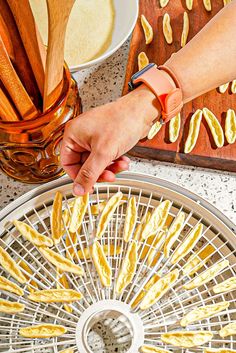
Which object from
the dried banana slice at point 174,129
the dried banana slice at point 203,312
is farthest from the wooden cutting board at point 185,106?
the dried banana slice at point 203,312

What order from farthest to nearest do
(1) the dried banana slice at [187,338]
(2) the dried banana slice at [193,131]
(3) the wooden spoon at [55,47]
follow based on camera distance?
(2) the dried banana slice at [193,131]
(1) the dried banana slice at [187,338]
(3) the wooden spoon at [55,47]

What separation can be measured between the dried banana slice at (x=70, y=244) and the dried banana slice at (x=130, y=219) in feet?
0.22

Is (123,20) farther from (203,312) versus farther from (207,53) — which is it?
(203,312)

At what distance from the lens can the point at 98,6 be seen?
2.72ft

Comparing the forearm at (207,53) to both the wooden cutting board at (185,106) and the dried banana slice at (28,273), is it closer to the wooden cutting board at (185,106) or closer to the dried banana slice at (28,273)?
the wooden cutting board at (185,106)

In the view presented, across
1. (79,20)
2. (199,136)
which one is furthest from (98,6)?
(199,136)

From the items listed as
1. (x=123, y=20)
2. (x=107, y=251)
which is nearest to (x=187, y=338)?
(x=107, y=251)

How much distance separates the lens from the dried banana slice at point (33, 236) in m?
0.65

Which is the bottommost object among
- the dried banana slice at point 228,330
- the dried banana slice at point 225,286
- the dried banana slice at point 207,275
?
the dried banana slice at point 228,330

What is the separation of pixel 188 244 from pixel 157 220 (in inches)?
2.0

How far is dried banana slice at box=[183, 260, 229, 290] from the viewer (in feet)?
2.07

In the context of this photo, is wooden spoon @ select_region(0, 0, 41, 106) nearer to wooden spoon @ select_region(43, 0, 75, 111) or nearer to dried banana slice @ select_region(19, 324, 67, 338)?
wooden spoon @ select_region(43, 0, 75, 111)

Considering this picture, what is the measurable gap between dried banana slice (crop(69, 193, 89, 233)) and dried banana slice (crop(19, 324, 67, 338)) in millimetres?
125

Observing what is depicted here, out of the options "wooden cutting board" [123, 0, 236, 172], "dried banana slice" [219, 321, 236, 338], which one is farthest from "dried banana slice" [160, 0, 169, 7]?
"dried banana slice" [219, 321, 236, 338]
